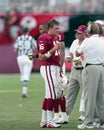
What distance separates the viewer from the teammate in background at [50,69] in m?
13.8

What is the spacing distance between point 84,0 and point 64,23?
231 centimetres

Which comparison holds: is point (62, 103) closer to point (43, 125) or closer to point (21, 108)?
point (43, 125)

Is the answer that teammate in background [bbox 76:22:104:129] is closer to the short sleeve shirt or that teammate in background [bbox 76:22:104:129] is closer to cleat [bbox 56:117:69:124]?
the short sleeve shirt

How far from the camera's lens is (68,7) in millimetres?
34750

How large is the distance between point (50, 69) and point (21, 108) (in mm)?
4338

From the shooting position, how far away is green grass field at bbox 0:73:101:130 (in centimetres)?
1427

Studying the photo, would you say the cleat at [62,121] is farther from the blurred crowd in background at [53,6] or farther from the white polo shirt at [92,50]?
the blurred crowd in background at [53,6]

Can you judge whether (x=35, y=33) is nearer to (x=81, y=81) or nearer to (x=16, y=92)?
(x=16, y=92)

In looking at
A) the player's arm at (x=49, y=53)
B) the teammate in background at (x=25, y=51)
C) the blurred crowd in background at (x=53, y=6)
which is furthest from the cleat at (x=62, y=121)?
the blurred crowd in background at (x=53, y=6)

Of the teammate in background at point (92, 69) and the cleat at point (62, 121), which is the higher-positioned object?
the teammate in background at point (92, 69)

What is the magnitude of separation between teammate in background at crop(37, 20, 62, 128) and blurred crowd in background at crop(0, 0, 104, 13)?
20650mm

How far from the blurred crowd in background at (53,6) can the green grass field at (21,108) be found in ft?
23.6

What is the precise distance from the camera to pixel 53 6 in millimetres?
34875

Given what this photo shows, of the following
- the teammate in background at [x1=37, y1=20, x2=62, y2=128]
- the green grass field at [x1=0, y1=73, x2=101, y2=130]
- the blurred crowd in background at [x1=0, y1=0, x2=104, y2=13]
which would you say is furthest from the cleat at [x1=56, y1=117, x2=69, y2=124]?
the blurred crowd in background at [x1=0, y1=0, x2=104, y2=13]
